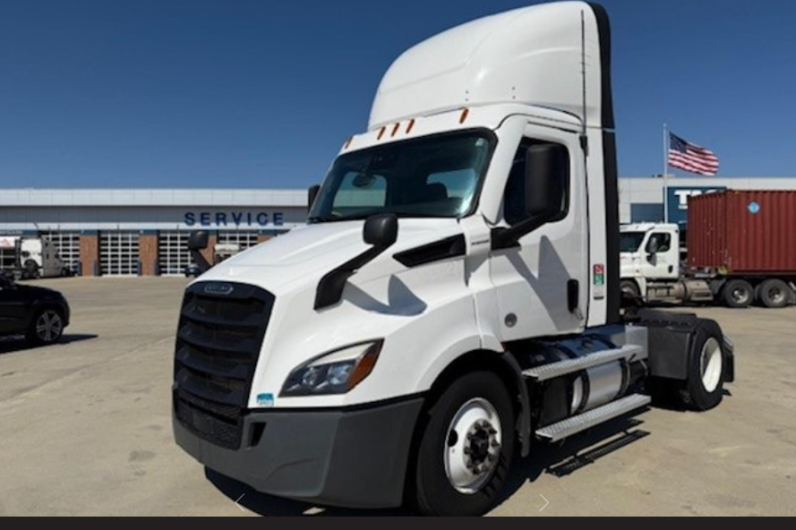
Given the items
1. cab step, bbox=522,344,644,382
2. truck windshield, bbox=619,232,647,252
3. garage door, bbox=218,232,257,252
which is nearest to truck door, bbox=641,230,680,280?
truck windshield, bbox=619,232,647,252

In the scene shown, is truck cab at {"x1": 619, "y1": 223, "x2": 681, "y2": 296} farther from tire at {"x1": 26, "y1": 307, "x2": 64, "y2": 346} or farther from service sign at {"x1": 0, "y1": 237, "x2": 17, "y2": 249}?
service sign at {"x1": 0, "y1": 237, "x2": 17, "y2": 249}

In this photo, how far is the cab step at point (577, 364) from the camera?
4.21m

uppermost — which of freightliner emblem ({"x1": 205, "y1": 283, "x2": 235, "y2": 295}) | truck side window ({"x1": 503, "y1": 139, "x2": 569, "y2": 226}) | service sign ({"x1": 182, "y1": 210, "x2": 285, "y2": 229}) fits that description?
service sign ({"x1": 182, "y1": 210, "x2": 285, "y2": 229})

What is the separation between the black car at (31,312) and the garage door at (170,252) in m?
39.2

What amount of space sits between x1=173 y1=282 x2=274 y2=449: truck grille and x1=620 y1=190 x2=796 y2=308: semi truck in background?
16.5m

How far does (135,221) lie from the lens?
50.2 metres

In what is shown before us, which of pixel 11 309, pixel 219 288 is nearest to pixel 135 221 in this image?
pixel 11 309

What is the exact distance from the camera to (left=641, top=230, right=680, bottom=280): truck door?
18.3m

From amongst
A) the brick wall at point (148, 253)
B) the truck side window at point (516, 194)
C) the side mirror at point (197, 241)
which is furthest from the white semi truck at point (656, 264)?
the brick wall at point (148, 253)

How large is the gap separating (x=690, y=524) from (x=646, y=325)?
304 centimetres

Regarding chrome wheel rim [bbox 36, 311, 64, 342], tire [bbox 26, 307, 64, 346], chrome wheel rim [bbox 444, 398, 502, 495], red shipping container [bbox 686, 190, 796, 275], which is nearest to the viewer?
chrome wheel rim [bbox 444, 398, 502, 495]

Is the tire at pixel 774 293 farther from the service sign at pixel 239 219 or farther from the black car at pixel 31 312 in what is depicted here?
the service sign at pixel 239 219

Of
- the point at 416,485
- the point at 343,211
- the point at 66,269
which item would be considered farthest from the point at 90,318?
the point at 66,269

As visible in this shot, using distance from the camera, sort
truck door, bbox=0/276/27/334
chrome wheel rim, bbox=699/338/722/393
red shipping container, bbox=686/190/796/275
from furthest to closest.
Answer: red shipping container, bbox=686/190/796/275
truck door, bbox=0/276/27/334
chrome wheel rim, bbox=699/338/722/393
